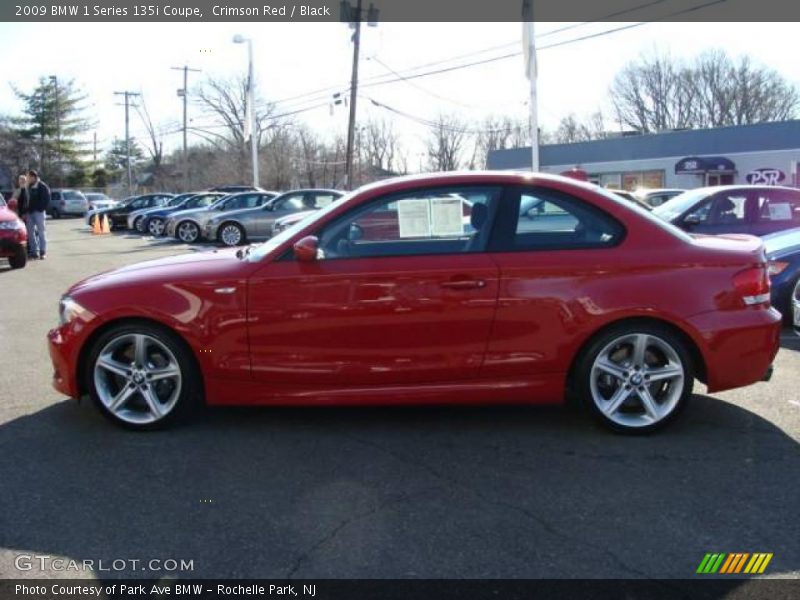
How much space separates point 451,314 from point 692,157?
125ft

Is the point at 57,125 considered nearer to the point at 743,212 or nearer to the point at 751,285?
the point at 743,212

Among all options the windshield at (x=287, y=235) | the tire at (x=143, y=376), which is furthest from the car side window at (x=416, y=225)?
the tire at (x=143, y=376)

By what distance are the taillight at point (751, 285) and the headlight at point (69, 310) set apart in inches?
154

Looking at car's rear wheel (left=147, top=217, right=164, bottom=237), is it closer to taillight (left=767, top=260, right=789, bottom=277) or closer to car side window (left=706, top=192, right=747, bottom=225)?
car side window (left=706, top=192, right=747, bottom=225)

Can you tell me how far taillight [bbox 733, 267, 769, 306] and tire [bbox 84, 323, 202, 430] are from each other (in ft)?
10.8

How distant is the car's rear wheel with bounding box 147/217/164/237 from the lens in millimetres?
24297

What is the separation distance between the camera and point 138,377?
14.7ft

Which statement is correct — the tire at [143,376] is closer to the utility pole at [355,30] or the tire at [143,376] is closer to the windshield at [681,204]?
the windshield at [681,204]

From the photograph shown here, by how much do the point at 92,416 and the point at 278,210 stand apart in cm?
1452

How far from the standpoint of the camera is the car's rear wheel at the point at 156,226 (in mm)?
24297

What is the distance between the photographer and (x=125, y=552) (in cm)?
310

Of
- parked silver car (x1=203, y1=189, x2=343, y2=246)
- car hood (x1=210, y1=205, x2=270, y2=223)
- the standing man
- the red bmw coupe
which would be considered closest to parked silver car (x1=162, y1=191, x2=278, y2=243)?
car hood (x1=210, y1=205, x2=270, y2=223)

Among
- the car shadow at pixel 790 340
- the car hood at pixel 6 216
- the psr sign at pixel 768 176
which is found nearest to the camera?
the car shadow at pixel 790 340

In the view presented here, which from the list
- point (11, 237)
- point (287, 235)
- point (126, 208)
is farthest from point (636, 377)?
point (126, 208)
